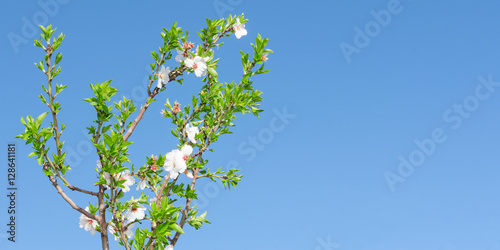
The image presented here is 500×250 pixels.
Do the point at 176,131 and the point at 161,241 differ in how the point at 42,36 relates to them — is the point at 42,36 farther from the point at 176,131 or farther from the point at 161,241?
the point at 161,241

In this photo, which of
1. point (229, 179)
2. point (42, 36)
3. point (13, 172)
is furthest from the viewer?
point (13, 172)

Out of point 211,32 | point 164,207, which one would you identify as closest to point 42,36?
point 211,32

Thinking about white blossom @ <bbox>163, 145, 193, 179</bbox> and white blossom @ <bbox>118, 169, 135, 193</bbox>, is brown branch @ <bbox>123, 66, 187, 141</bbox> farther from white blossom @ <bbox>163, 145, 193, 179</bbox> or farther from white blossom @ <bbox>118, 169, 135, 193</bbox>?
white blossom @ <bbox>163, 145, 193, 179</bbox>

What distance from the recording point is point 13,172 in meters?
6.11

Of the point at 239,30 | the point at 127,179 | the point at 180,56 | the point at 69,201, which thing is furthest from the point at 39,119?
the point at 239,30

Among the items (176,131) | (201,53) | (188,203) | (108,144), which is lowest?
(188,203)

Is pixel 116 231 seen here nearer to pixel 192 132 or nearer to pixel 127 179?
pixel 127 179

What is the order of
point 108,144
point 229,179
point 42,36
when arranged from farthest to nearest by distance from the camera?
point 229,179 < point 42,36 < point 108,144

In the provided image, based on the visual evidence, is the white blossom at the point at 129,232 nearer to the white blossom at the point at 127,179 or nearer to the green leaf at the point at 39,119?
the white blossom at the point at 127,179

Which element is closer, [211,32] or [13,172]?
[211,32]

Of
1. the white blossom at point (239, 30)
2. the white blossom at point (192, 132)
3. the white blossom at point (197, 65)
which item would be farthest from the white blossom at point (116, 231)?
the white blossom at point (239, 30)

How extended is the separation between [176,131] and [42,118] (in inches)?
49.1

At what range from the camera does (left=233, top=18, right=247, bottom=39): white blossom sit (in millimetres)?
5083

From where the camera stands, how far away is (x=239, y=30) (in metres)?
5.10
